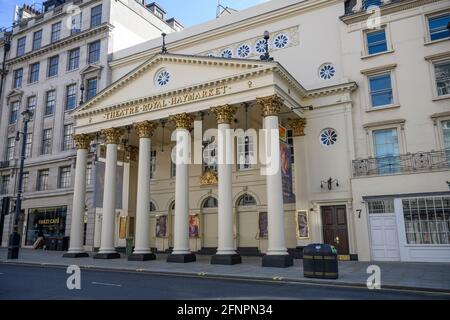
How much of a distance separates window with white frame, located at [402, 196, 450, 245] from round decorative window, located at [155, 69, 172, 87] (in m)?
14.1

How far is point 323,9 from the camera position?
2298 cm

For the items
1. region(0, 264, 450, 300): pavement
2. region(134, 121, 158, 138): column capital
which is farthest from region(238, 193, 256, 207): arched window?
region(0, 264, 450, 300): pavement

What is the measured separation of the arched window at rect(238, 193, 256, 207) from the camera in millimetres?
24094

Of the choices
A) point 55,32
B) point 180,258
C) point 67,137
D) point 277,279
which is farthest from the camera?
point 55,32

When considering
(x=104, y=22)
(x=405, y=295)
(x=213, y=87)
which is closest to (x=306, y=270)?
(x=405, y=295)

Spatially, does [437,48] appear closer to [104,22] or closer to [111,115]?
[111,115]

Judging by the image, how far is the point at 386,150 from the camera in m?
19.9

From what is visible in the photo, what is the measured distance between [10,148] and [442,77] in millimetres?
35591

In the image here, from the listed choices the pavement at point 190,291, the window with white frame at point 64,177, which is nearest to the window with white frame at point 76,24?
the window with white frame at point 64,177

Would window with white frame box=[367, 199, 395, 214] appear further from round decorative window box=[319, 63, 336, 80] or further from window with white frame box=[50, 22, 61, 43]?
window with white frame box=[50, 22, 61, 43]

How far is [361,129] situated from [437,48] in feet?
18.0

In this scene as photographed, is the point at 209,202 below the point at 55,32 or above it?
below

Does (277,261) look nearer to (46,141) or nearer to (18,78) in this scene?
(46,141)

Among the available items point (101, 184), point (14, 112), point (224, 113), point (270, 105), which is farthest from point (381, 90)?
point (14, 112)
